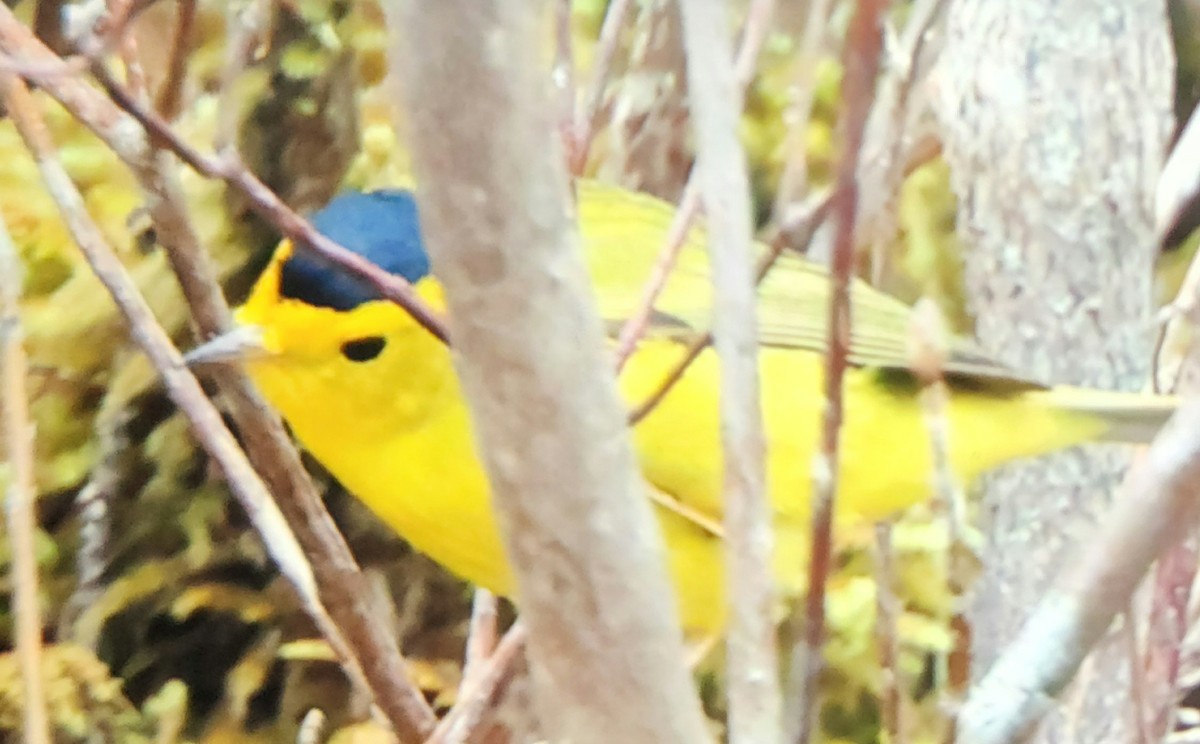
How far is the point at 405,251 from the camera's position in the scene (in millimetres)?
785

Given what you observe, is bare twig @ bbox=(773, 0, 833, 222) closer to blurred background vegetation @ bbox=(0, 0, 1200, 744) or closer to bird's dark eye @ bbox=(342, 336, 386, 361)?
bird's dark eye @ bbox=(342, 336, 386, 361)

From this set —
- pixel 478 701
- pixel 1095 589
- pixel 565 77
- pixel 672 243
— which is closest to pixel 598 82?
pixel 565 77

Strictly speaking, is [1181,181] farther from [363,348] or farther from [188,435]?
[188,435]

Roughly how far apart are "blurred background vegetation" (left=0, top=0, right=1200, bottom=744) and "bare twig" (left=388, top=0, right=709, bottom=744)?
0.76m

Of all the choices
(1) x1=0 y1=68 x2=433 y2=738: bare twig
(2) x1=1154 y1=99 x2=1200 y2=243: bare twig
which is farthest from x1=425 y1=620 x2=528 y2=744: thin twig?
(2) x1=1154 y1=99 x2=1200 y2=243: bare twig

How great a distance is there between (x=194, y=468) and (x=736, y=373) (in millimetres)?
936

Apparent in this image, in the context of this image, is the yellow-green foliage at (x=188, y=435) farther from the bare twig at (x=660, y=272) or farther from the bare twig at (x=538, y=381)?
the bare twig at (x=538, y=381)

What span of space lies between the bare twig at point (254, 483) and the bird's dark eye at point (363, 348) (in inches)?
7.5

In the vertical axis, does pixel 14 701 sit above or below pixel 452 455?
below

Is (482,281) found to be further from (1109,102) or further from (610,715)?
(1109,102)

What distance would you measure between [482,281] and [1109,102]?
961 mm

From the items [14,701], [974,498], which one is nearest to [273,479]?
[14,701]

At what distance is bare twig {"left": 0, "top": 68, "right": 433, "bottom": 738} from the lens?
0.54 m

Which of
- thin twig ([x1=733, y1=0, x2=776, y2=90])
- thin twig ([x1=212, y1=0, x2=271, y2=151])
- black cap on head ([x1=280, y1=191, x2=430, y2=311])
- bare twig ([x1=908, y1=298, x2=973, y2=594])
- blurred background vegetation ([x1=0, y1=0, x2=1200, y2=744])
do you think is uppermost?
thin twig ([x1=733, y1=0, x2=776, y2=90])
